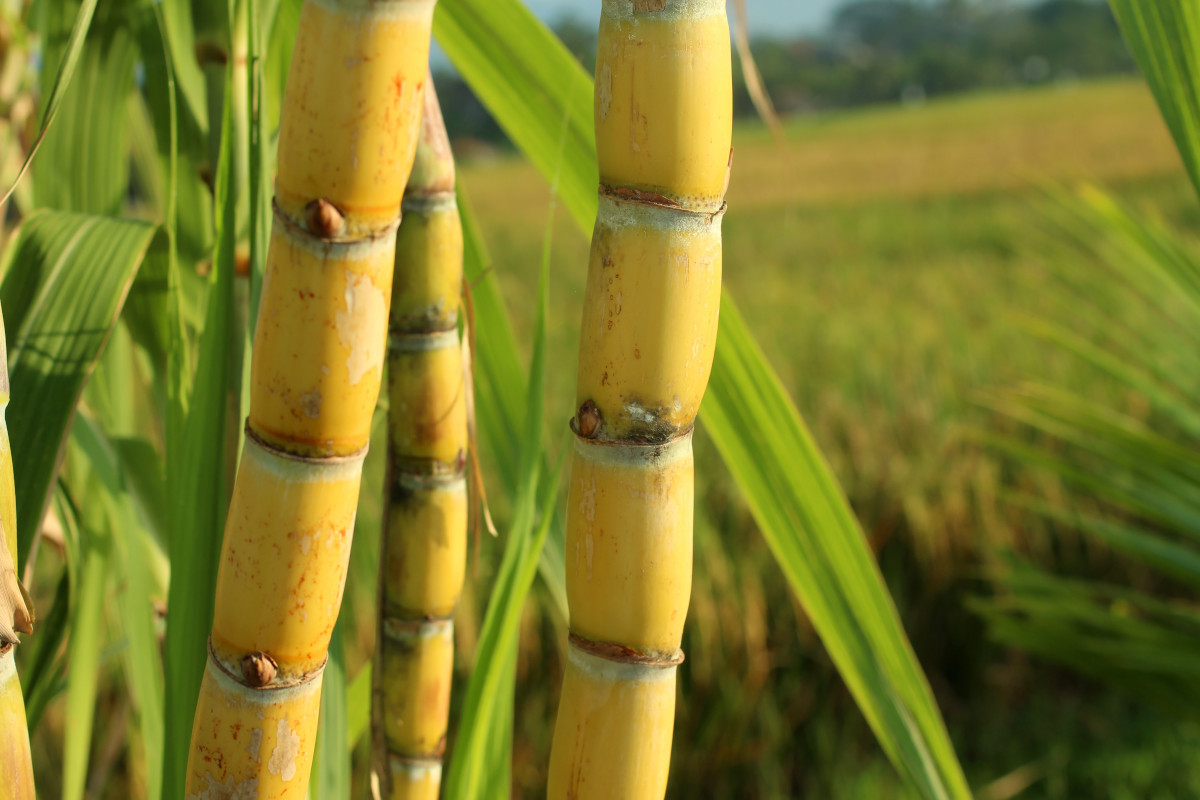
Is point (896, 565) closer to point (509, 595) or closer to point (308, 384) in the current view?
point (509, 595)

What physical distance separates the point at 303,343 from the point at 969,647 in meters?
1.54

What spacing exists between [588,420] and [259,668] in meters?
0.12

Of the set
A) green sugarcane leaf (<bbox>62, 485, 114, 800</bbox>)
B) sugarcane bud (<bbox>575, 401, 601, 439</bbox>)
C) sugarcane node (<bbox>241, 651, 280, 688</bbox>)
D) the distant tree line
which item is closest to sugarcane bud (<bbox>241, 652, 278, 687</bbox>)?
sugarcane node (<bbox>241, 651, 280, 688</bbox>)

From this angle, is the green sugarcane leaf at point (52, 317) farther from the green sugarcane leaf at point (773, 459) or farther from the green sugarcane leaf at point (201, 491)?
the green sugarcane leaf at point (773, 459)

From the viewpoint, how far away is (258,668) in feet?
0.84

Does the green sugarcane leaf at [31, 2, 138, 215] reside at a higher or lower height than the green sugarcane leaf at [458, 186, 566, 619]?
higher

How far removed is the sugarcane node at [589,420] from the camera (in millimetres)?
261

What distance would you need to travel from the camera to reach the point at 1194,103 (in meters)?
0.29

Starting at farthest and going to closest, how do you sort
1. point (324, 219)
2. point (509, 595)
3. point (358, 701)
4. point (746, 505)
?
1. point (746, 505)
2. point (358, 701)
3. point (509, 595)
4. point (324, 219)

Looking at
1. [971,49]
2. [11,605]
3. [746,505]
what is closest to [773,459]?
[11,605]

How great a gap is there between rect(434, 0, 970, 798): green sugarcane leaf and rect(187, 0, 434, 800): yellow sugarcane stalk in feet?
0.44

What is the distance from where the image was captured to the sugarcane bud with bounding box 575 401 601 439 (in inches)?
10.3

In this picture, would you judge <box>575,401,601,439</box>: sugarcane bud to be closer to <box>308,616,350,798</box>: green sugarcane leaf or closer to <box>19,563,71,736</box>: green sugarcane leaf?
<box>308,616,350,798</box>: green sugarcane leaf

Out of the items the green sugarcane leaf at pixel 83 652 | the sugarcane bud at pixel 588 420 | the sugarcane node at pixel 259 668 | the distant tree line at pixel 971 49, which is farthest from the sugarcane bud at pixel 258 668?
the distant tree line at pixel 971 49
